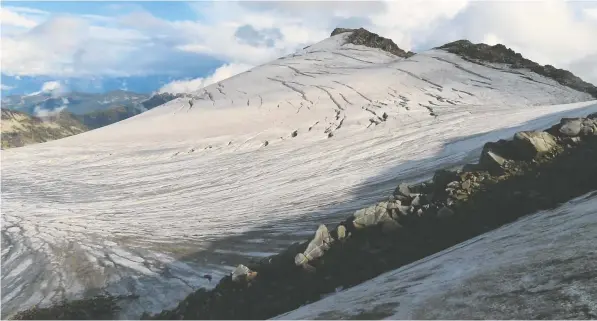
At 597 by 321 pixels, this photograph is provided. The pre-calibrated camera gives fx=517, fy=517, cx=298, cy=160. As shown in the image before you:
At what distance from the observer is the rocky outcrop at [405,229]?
35.6ft

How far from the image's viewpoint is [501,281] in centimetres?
748

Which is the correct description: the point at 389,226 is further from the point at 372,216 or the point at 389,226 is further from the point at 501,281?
the point at 501,281

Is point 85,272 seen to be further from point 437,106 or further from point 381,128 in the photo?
point 437,106

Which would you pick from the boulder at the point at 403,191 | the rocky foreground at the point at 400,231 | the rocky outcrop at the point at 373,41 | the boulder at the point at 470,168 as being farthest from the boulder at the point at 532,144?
the rocky outcrop at the point at 373,41

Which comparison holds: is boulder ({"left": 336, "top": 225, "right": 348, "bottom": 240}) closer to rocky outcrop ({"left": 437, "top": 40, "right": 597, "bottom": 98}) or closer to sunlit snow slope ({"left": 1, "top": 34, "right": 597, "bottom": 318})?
sunlit snow slope ({"left": 1, "top": 34, "right": 597, "bottom": 318})

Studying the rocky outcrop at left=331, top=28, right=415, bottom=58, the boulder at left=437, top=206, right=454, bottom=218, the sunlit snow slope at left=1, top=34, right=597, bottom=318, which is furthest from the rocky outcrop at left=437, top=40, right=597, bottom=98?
the boulder at left=437, top=206, right=454, bottom=218

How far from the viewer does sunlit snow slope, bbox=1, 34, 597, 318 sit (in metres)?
15.9

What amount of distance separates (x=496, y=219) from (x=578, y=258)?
392cm

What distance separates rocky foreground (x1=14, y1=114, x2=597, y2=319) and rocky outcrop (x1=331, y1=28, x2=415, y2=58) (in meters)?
48.7

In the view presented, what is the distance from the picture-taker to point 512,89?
38938 millimetres

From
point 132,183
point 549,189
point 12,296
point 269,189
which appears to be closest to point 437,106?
point 269,189

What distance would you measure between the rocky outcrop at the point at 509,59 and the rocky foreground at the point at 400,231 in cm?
3245

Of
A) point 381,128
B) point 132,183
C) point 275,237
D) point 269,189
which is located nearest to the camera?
point 275,237

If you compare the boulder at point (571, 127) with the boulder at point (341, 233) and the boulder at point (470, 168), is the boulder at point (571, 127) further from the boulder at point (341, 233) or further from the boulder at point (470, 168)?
the boulder at point (341, 233)
